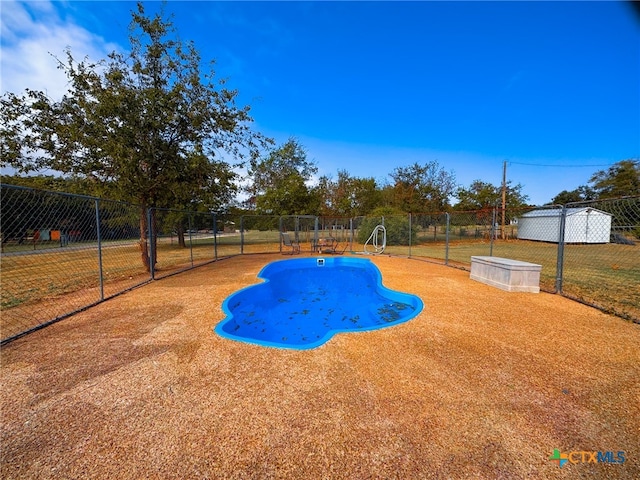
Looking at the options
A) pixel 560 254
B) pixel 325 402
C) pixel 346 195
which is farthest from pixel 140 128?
pixel 346 195

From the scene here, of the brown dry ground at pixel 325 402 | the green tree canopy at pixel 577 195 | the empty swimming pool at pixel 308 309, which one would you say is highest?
the green tree canopy at pixel 577 195

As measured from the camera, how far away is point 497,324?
3352 mm

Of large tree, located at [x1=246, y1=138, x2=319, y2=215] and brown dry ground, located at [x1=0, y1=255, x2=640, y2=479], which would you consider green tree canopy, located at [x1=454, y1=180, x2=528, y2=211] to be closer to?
large tree, located at [x1=246, y1=138, x2=319, y2=215]

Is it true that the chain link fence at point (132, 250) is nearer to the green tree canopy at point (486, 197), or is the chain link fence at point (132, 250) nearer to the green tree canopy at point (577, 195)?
the green tree canopy at point (486, 197)

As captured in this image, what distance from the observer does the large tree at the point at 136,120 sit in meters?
5.61

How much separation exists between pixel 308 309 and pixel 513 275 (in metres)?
3.91

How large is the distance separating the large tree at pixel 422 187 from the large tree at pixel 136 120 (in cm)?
1573

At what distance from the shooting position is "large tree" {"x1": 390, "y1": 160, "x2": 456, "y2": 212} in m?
20.1

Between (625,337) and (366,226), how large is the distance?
12.2 m

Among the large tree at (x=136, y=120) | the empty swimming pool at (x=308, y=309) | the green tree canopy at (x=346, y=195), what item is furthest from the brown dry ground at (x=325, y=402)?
the green tree canopy at (x=346, y=195)

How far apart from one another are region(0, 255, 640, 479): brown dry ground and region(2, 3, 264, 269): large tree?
4.05 meters

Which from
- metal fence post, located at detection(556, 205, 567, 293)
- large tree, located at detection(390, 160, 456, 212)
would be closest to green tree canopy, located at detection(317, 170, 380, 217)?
large tree, located at detection(390, 160, 456, 212)

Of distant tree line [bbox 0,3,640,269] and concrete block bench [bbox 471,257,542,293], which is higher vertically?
distant tree line [bbox 0,3,640,269]

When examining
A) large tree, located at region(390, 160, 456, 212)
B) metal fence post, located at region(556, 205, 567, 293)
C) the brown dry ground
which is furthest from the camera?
large tree, located at region(390, 160, 456, 212)
